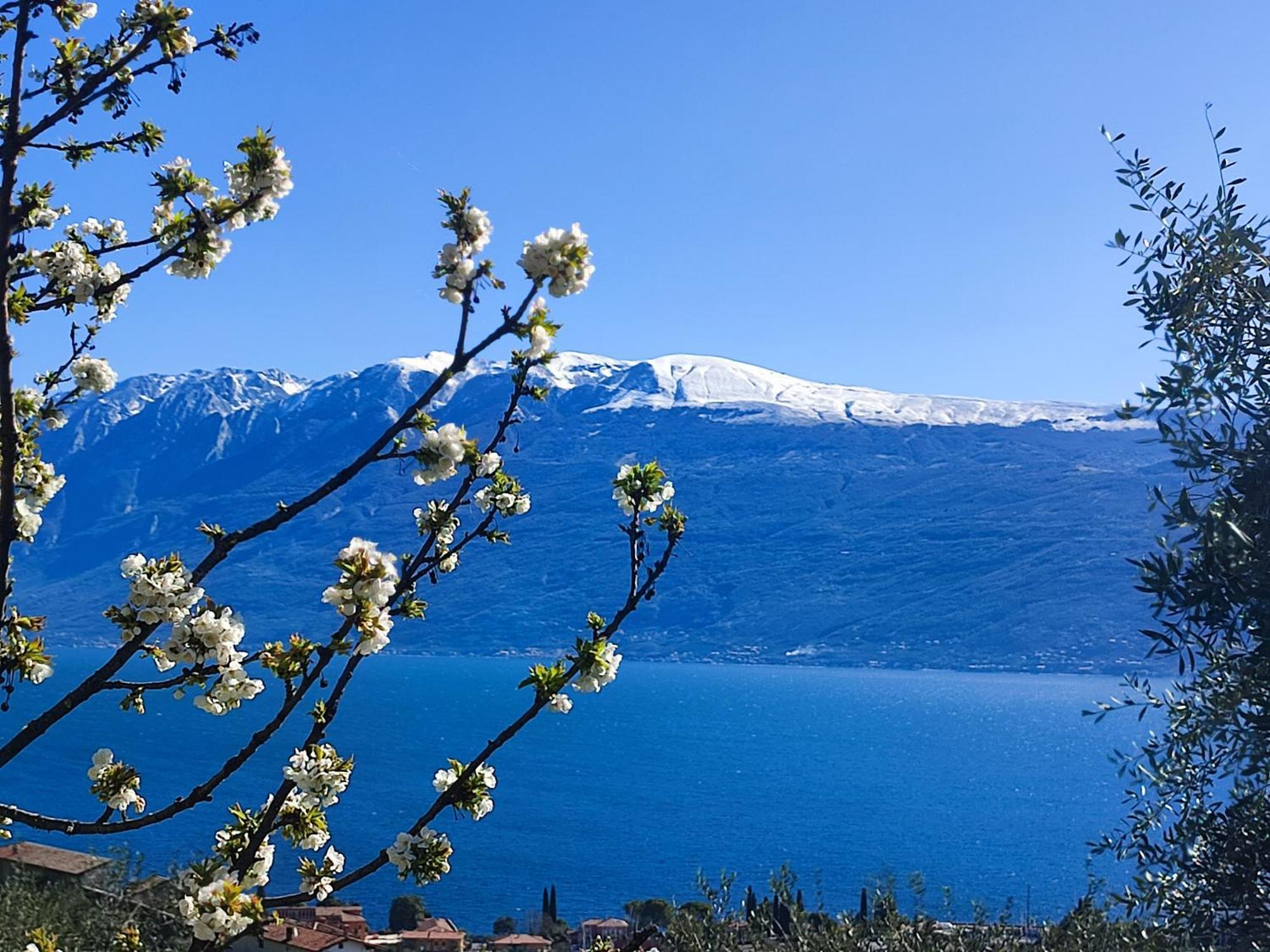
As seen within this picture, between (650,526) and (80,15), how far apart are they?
271 cm

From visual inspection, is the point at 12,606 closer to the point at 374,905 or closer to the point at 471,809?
the point at 471,809

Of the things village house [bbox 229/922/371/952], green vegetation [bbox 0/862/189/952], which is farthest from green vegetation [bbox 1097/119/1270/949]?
village house [bbox 229/922/371/952]

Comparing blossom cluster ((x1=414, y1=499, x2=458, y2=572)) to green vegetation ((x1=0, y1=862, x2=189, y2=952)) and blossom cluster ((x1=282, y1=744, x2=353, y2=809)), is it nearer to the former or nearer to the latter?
blossom cluster ((x1=282, y1=744, x2=353, y2=809))

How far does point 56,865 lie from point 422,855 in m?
38.8

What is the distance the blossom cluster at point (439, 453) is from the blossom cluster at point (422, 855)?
1.10 meters

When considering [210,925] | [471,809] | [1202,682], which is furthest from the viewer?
[1202,682]

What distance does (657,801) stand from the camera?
127250 millimetres

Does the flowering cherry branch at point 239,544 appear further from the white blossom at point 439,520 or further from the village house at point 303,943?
the village house at point 303,943

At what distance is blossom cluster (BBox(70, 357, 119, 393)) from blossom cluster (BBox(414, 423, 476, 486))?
1.86m

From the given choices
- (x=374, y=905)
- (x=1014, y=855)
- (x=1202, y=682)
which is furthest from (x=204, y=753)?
(x=1202, y=682)

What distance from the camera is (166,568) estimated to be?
142 inches

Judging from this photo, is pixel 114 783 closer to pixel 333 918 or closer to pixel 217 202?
pixel 217 202

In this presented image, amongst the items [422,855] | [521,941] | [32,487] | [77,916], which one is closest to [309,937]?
[77,916]

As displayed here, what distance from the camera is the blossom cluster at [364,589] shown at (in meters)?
3.39
